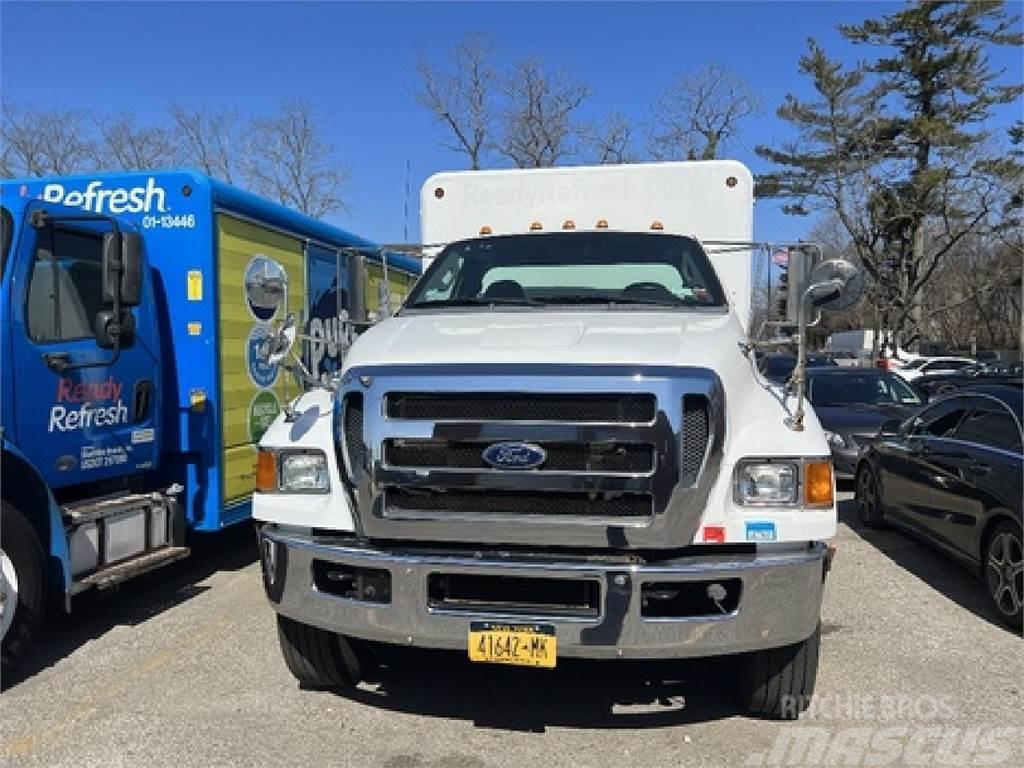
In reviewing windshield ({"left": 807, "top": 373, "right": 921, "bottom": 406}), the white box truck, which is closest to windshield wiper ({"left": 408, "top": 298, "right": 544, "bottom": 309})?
the white box truck

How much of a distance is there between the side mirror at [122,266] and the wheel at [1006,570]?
5.33 meters

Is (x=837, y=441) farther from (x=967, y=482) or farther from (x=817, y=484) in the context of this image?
(x=817, y=484)

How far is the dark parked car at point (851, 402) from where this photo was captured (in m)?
10.4

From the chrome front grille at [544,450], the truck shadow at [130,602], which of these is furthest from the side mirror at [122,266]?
the chrome front grille at [544,450]

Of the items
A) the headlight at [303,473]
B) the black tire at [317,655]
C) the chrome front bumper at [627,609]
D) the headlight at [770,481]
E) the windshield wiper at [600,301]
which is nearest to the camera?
the chrome front bumper at [627,609]

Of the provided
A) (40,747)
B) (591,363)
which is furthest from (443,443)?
(40,747)

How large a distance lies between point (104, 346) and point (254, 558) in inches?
106

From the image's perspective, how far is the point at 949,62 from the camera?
38344 mm

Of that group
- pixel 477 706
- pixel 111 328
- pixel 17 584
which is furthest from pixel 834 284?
pixel 17 584

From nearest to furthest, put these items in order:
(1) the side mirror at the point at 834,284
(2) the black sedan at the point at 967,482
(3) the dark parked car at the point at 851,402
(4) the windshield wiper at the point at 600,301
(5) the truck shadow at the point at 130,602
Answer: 1. (1) the side mirror at the point at 834,284
2. (4) the windshield wiper at the point at 600,301
3. (5) the truck shadow at the point at 130,602
4. (2) the black sedan at the point at 967,482
5. (3) the dark parked car at the point at 851,402

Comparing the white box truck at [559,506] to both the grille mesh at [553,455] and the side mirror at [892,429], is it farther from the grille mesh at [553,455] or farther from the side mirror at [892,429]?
the side mirror at [892,429]

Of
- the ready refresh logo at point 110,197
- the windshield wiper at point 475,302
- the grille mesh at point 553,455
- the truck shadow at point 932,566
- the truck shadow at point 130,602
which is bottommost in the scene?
the truck shadow at point 932,566

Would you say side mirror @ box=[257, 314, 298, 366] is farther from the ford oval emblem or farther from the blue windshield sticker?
the blue windshield sticker

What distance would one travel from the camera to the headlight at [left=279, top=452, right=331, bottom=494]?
393cm
